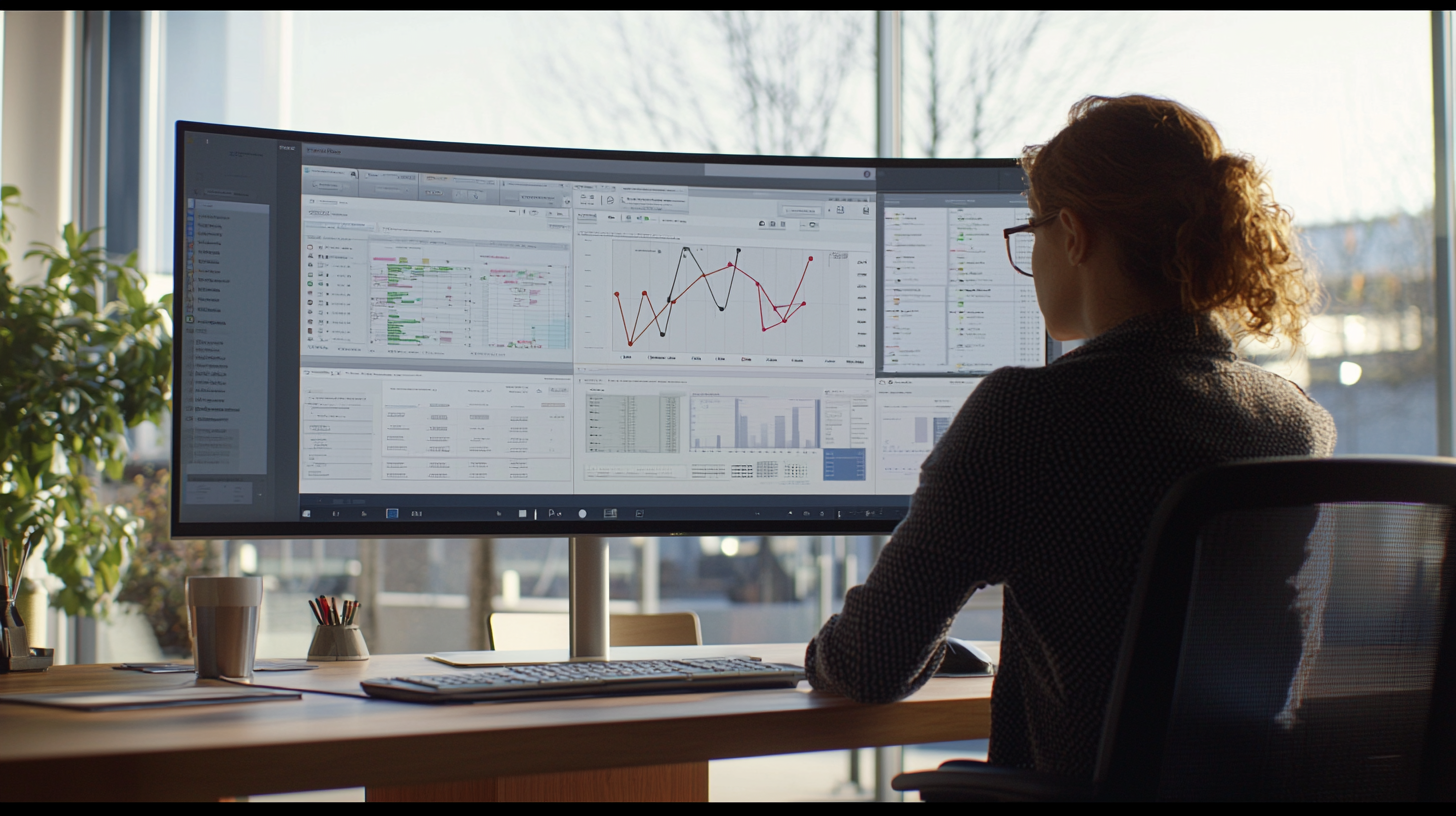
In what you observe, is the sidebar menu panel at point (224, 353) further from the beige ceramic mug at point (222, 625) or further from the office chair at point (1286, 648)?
the office chair at point (1286, 648)

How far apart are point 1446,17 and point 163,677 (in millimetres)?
3466

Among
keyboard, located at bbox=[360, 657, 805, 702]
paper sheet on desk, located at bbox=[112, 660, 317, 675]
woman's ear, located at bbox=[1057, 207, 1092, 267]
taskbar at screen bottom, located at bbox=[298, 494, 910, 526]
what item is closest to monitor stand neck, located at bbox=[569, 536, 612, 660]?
taskbar at screen bottom, located at bbox=[298, 494, 910, 526]

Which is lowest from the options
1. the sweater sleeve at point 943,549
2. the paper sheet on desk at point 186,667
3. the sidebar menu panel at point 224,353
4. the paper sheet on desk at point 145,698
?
the paper sheet on desk at point 186,667

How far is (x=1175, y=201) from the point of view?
106cm

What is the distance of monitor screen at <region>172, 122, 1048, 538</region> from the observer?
1317mm

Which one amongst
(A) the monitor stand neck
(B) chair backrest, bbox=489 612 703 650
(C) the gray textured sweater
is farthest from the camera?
(B) chair backrest, bbox=489 612 703 650

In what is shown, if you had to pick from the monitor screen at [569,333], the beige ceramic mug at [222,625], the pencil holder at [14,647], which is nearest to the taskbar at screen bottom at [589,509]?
the monitor screen at [569,333]

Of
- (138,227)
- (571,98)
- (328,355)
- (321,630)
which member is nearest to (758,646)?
(321,630)

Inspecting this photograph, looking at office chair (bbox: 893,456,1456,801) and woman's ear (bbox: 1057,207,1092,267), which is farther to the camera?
woman's ear (bbox: 1057,207,1092,267)

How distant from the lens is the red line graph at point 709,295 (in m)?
1.45

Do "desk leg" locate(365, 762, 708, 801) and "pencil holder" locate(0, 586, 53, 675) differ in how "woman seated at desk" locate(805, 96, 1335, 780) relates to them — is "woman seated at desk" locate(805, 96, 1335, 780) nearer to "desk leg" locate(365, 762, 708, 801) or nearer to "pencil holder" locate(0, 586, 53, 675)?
"desk leg" locate(365, 762, 708, 801)

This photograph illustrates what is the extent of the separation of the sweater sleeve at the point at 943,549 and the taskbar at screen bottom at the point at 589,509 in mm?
464

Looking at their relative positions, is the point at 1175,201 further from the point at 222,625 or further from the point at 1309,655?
the point at 222,625

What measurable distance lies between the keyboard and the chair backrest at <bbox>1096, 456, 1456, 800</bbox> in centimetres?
44
